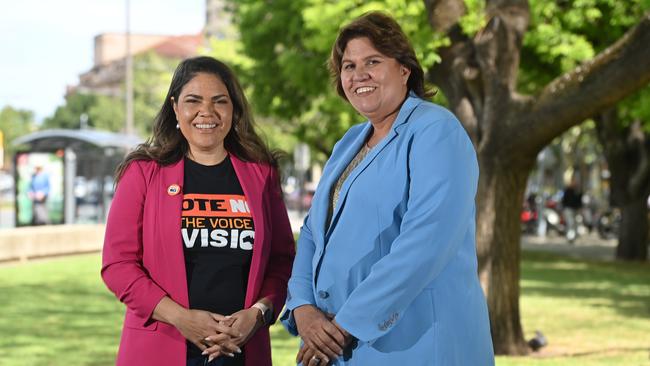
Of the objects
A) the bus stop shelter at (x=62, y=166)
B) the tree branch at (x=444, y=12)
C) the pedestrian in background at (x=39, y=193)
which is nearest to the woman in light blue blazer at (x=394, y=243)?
the tree branch at (x=444, y=12)

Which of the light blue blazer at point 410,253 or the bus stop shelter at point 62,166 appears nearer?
the light blue blazer at point 410,253

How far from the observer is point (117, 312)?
48.0ft

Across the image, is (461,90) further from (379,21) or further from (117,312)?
(379,21)

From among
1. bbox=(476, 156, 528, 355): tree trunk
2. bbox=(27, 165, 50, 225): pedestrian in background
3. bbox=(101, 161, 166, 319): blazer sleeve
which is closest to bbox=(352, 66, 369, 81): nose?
bbox=(101, 161, 166, 319): blazer sleeve

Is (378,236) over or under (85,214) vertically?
over

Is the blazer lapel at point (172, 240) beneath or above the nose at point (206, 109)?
beneath

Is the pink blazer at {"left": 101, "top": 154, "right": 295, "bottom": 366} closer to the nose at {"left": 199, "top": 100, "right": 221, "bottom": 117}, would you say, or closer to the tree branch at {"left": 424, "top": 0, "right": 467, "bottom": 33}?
the nose at {"left": 199, "top": 100, "right": 221, "bottom": 117}

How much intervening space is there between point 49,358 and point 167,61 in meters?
91.2

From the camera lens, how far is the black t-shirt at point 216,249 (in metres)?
4.04

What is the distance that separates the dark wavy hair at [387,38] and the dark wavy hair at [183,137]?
0.55 metres

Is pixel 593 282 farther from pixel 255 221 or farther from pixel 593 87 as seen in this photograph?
pixel 255 221

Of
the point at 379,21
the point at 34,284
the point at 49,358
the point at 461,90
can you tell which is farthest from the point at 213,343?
the point at 34,284

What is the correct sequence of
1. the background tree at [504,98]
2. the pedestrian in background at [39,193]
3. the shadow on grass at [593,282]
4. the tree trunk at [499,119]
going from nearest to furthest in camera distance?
the background tree at [504,98], the tree trunk at [499,119], the shadow on grass at [593,282], the pedestrian in background at [39,193]

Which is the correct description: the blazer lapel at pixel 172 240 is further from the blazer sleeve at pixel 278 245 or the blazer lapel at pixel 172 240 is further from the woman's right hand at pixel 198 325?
the blazer sleeve at pixel 278 245
